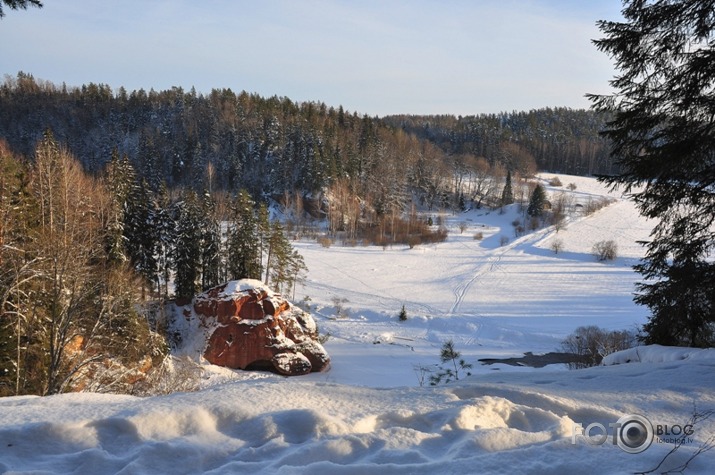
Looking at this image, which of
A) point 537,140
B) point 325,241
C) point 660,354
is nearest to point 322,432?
point 660,354

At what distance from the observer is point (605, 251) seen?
58.9 m

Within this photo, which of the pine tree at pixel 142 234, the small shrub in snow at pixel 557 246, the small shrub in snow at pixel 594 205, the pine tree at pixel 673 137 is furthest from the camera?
the small shrub in snow at pixel 594 205

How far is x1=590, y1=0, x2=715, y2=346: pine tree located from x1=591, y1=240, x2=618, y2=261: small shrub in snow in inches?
2225

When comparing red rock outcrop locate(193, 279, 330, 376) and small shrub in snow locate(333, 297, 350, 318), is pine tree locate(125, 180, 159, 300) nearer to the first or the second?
red rock outcrop locate(193, 279, 330, 376)

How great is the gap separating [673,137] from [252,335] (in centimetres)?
2368

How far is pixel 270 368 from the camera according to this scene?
2633cm

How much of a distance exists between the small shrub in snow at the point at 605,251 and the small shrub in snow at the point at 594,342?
29844mm

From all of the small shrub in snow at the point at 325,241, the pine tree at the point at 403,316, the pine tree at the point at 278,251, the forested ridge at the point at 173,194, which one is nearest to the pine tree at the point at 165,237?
the forested ridge at the point at 173,194

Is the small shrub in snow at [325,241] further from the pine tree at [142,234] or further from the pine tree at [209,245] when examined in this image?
the pine tree at [142,234]

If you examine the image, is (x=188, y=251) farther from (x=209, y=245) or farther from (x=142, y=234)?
(x=142, y=234)

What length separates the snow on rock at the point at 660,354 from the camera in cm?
708

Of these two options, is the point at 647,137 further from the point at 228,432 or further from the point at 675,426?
the point at 228,432

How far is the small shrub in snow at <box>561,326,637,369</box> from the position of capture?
23475 millimetres

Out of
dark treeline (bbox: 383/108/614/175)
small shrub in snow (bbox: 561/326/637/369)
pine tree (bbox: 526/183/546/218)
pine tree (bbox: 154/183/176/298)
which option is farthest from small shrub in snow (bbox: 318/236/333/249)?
dark treeline (bbox: 383/108/614/175)
